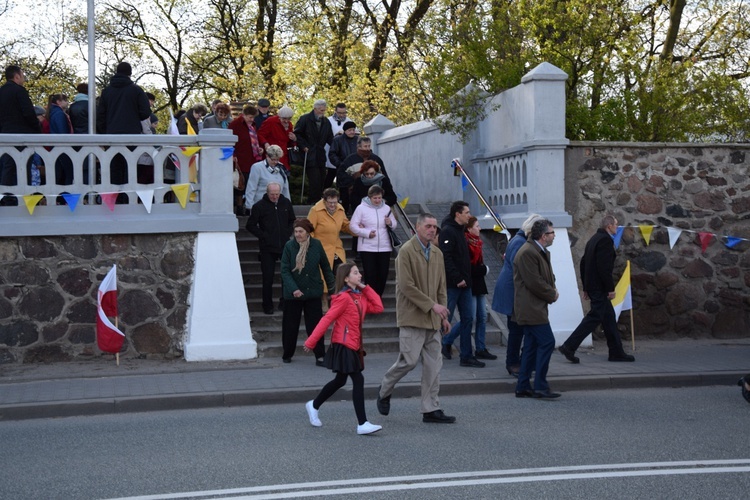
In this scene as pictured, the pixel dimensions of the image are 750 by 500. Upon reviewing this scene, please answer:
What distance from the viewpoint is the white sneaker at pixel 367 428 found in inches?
329

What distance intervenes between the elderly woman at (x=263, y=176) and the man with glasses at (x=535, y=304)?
15.2 ft

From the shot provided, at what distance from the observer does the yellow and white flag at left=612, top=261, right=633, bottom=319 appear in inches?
517

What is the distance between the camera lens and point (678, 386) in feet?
36.8

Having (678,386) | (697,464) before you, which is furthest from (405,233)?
(697,464)

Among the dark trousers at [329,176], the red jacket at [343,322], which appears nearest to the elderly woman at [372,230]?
the dark trousers at [329,176]

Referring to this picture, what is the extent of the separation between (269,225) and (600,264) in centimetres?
419

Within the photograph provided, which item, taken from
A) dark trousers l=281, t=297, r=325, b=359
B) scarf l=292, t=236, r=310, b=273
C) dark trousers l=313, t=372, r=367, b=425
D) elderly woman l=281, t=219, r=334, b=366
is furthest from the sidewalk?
dark trousers l=313, t=372, r=367, b=425

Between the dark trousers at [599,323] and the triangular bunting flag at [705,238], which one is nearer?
the dark trousers at [599,323]

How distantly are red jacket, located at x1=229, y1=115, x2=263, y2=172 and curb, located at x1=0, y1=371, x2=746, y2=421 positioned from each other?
5987 millimetres

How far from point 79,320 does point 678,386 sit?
6.96 m

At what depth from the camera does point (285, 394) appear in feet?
33.6

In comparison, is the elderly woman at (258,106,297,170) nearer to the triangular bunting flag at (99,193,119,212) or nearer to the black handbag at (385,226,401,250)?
the black handbag at (385,226,401,250)

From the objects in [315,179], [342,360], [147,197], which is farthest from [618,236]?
[342,360]

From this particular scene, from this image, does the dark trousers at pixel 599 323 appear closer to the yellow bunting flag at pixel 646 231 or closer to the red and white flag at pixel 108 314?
the yellow bunting flag at pixel 646 231
